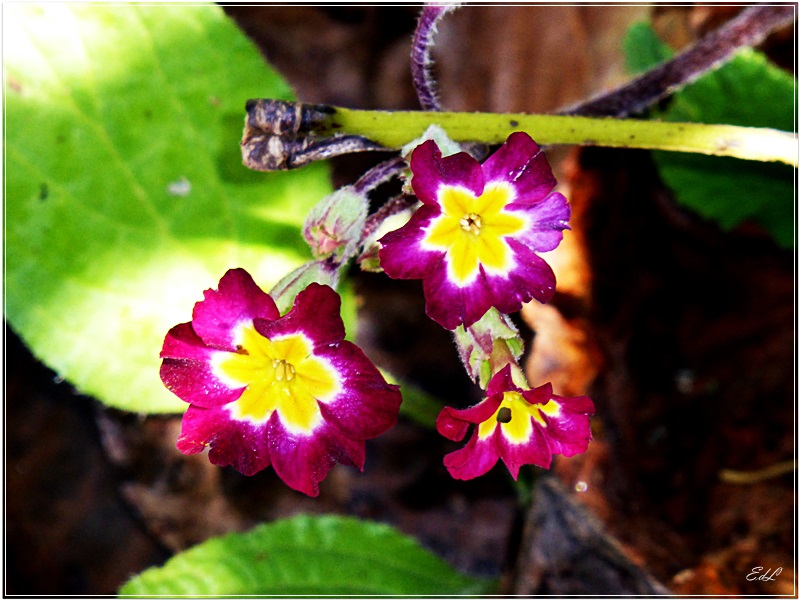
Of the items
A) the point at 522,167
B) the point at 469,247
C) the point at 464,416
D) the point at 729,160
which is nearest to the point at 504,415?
the point at 464,416

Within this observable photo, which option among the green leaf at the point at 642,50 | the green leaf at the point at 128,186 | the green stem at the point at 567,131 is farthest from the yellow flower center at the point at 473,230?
the green leaf at the point at 642,50

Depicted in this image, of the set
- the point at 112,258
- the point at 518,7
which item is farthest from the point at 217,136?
the point at 518,7

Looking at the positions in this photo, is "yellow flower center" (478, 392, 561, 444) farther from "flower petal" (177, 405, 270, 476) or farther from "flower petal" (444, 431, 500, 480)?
"flower petal" (177, 405, 270, 476)

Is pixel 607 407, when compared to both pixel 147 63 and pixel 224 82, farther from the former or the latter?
pixel 147 63

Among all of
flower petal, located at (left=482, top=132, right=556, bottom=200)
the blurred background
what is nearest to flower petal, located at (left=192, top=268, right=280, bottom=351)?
flower petal, located at (left=482, top=132, right=556, bottom=200)

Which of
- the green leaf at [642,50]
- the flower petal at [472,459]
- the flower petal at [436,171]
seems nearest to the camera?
the flower petal at [436,171]

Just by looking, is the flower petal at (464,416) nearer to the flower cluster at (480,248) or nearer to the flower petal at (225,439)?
the flower cluster at (480,248)
